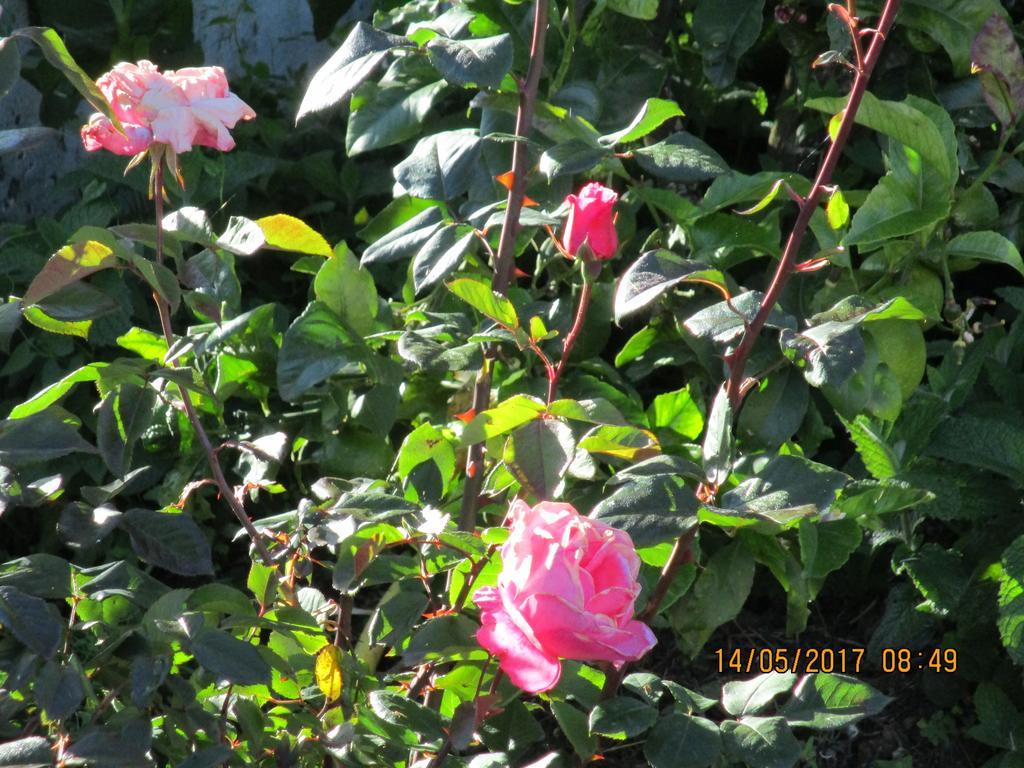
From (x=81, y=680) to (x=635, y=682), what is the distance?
0.48m

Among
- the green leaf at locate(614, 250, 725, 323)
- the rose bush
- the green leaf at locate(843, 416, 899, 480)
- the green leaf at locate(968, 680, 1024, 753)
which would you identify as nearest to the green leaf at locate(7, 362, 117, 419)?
the rose bush

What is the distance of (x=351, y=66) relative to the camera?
3.44 ft

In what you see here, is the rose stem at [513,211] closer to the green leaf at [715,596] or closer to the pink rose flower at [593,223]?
the pink rose flower at [593,223]

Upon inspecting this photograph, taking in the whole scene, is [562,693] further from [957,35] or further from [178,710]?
[957,35]

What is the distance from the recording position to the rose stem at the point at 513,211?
3.49 feet

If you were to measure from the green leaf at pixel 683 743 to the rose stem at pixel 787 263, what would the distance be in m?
0.10

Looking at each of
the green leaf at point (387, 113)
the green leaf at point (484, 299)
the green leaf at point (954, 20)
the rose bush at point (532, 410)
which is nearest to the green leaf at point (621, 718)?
the rose bush at point (532, 410)

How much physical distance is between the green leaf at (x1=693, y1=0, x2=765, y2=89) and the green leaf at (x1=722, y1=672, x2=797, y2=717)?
1.05 meters

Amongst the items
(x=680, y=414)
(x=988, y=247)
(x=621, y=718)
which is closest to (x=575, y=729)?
(x=621, y=718)

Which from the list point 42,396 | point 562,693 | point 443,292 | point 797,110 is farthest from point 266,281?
point 562,693

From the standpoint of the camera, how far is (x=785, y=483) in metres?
0.95

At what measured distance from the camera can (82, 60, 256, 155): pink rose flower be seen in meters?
0.93

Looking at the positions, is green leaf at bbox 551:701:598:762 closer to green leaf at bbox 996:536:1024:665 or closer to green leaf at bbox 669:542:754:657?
green leaf at bbox 669:542:754:657

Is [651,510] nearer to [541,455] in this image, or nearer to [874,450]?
[541,455]
